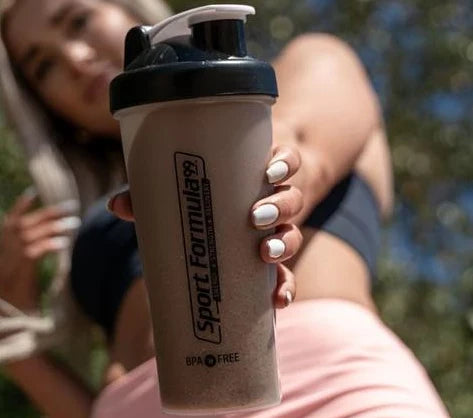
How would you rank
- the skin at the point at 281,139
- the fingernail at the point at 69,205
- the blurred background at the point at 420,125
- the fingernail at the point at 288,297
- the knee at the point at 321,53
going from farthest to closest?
the blurred background at the point at 420,125 → the fingernail at the point at 69,205 → the knee at the point at 321,53 → the skin at the point at 281,139 → the fingernail at the point at 288,297

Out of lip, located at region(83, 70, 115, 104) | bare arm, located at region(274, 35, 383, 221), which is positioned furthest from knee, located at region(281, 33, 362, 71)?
lip, located at region(83, 70, 115, 104)

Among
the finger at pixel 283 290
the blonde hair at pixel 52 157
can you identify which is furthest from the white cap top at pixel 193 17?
the blonde hair at pixel 52 157

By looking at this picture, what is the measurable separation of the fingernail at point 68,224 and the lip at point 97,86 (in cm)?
20

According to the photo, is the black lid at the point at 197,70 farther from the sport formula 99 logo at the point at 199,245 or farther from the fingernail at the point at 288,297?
the fingernail at the point at 288,297

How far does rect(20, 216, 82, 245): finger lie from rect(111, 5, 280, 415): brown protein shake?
859 millimetres

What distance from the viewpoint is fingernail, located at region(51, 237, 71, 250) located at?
186 centimetres

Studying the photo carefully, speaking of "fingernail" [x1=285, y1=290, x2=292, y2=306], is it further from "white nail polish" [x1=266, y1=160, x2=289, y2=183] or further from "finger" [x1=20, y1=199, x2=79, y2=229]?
"finger" [x1=20, y1=199, x2=79, y2=229]

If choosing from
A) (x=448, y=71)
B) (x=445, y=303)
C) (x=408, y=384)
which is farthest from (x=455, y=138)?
(x=408, y=384)

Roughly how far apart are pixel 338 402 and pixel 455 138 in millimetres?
2340

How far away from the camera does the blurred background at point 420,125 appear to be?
3.45 m

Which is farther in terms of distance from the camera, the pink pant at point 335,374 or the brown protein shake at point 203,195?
the pink pant at point 335,374

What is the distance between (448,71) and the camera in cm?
351

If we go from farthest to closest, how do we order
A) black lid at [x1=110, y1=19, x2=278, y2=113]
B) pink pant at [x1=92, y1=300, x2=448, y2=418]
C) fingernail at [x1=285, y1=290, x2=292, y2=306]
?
pink pant at [x1=92, y1=300, x2=448, y2=418]
fingernail at [x1=285, y1=290, x2=292, y2=306]
black lid at [x1=110, y1=19, x2=278, y2=113]

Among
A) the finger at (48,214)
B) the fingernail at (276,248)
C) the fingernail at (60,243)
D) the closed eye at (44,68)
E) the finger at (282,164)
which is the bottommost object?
the fingernail at (60,243)
